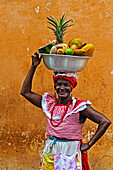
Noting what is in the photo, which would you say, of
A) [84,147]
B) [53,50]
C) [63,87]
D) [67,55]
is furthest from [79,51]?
[84,147]

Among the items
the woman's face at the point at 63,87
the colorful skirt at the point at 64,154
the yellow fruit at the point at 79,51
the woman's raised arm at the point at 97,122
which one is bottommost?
the colorful skirt at the point at 64,154

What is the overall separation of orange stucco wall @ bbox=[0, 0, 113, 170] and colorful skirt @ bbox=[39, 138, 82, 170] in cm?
163

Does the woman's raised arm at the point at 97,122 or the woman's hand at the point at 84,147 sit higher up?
the woman's raised arm at the point at 97,122

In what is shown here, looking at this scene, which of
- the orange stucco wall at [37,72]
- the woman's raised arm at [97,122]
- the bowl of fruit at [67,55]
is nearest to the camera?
the bowl of fruit at [67,55]

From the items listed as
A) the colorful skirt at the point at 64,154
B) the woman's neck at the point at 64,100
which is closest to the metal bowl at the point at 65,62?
the woman's neck at the point at 64,100

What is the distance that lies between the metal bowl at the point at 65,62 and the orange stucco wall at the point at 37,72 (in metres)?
1.76

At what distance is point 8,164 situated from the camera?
16.6ft

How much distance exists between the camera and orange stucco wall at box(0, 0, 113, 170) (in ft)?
15.9

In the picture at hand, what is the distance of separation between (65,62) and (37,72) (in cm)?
190

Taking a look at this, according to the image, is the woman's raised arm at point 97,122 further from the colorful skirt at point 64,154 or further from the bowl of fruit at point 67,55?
the bowl of fruit at point 67,55

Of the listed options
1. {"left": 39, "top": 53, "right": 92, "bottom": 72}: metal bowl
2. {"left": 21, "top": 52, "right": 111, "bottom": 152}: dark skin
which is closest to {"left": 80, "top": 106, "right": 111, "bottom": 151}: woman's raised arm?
{"left": 21, "top": 52, "right": 111, "bottom": 152}: dark skin

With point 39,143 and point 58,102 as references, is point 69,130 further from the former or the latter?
point 39,143

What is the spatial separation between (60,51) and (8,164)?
2.63 metres

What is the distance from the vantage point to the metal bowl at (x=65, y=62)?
305cm
